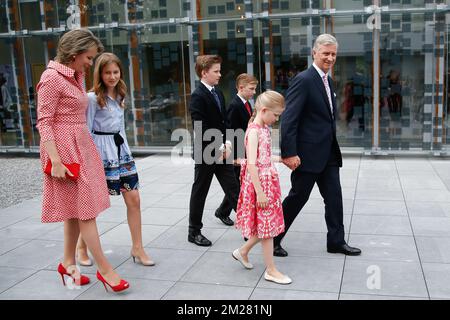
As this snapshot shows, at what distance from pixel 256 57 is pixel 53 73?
719 centimetres

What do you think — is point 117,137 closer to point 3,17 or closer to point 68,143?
point 68,143

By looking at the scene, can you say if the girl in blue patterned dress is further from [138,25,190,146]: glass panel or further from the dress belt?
[138,25,190,146]: glass panel

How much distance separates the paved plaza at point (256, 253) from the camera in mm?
3779

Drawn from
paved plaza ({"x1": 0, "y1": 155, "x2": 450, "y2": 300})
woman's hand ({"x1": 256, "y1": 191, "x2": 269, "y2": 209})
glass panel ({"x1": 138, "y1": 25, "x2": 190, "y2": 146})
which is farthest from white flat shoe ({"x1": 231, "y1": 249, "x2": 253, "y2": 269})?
glass panel ({"x1": 138, "y1": 25, "x2": 190, "y2": 146})

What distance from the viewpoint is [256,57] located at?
10375mm

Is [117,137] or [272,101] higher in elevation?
[272,101]

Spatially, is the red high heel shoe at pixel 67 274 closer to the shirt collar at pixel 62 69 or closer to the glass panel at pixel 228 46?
the shirt collar at pixel 62 69

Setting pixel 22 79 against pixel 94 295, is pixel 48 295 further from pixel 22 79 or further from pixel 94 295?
pixel 22 79

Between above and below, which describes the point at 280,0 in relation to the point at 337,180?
above

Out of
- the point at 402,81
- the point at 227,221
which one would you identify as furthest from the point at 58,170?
the point at 402,81

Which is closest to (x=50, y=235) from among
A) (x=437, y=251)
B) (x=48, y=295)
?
(x=48, y=295)

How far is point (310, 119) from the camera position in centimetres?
439

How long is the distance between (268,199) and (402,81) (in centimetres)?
681
